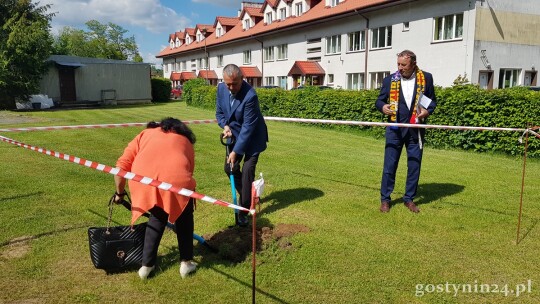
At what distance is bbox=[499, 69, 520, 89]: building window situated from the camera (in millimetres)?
22812

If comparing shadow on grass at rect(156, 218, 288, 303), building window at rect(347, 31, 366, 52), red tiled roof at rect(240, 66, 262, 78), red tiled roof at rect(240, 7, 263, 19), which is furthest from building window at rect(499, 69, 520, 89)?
red tiled roof at rect(240, 7, 263, 19)

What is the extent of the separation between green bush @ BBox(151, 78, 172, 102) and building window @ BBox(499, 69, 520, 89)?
27549 millimetres

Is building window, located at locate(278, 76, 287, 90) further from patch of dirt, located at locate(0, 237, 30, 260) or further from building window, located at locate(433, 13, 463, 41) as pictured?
patch of dirt, located at locate(0, 237, 30, 260)

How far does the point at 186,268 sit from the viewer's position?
12.4 feet

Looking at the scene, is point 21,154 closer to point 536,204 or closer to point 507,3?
point 536,204

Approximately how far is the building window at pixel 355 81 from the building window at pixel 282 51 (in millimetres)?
8746

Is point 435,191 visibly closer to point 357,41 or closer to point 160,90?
point 357,41

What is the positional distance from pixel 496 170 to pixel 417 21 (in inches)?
667

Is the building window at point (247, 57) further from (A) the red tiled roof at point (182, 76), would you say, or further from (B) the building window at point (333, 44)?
(A) the red tiled roof at point (182, 76)

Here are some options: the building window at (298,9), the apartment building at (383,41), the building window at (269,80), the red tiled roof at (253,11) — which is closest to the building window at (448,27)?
the apartment building at (383,41)

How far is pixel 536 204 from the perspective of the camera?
609 centimetres

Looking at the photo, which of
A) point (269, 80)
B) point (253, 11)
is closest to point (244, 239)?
point (269, 80)

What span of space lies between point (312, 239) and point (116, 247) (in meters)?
2.05

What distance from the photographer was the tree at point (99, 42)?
81.8 meters
